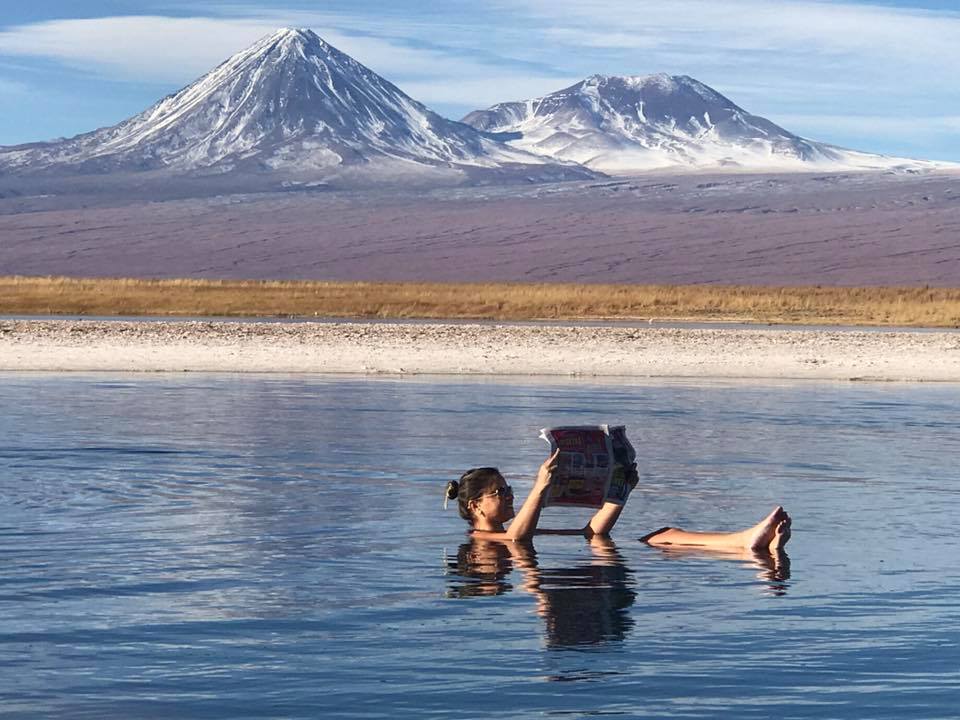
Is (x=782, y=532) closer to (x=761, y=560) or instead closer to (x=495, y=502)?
(x=761, y=560)

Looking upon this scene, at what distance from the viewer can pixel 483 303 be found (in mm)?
67125

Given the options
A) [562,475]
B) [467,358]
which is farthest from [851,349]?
[562,475]

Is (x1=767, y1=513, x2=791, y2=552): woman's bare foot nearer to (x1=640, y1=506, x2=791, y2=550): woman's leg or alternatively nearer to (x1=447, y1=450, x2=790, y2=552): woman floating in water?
(x1=640, y1=506, x2=791, y2=550): woman's leg

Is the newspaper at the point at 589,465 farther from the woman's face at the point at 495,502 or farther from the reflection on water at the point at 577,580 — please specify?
the woman's face at the point at 495,502

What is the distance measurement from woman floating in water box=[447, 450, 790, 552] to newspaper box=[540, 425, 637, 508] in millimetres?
110

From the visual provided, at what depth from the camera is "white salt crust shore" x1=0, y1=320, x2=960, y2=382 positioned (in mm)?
36938

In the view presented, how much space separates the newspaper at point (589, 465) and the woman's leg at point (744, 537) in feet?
1.96

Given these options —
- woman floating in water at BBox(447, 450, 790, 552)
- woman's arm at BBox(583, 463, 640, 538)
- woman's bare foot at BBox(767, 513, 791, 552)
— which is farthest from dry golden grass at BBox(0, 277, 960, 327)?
woman's bare foot at BBox(767, 513, 791, 552)

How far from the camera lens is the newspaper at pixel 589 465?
42.4 ft

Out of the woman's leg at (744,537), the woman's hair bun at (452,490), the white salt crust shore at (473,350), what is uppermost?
the white salt crust shore at (473,350)

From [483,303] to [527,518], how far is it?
53.7m

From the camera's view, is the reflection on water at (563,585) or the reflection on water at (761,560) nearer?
the reflection on water at (563,585)

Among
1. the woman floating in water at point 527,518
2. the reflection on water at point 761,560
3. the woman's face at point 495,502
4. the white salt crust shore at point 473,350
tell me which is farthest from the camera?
the white salt crust shore at point 473,350

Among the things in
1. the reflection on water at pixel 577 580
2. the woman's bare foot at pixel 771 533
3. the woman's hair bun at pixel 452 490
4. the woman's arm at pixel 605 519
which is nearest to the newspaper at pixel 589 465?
the woman's arm at pixel 605 519
